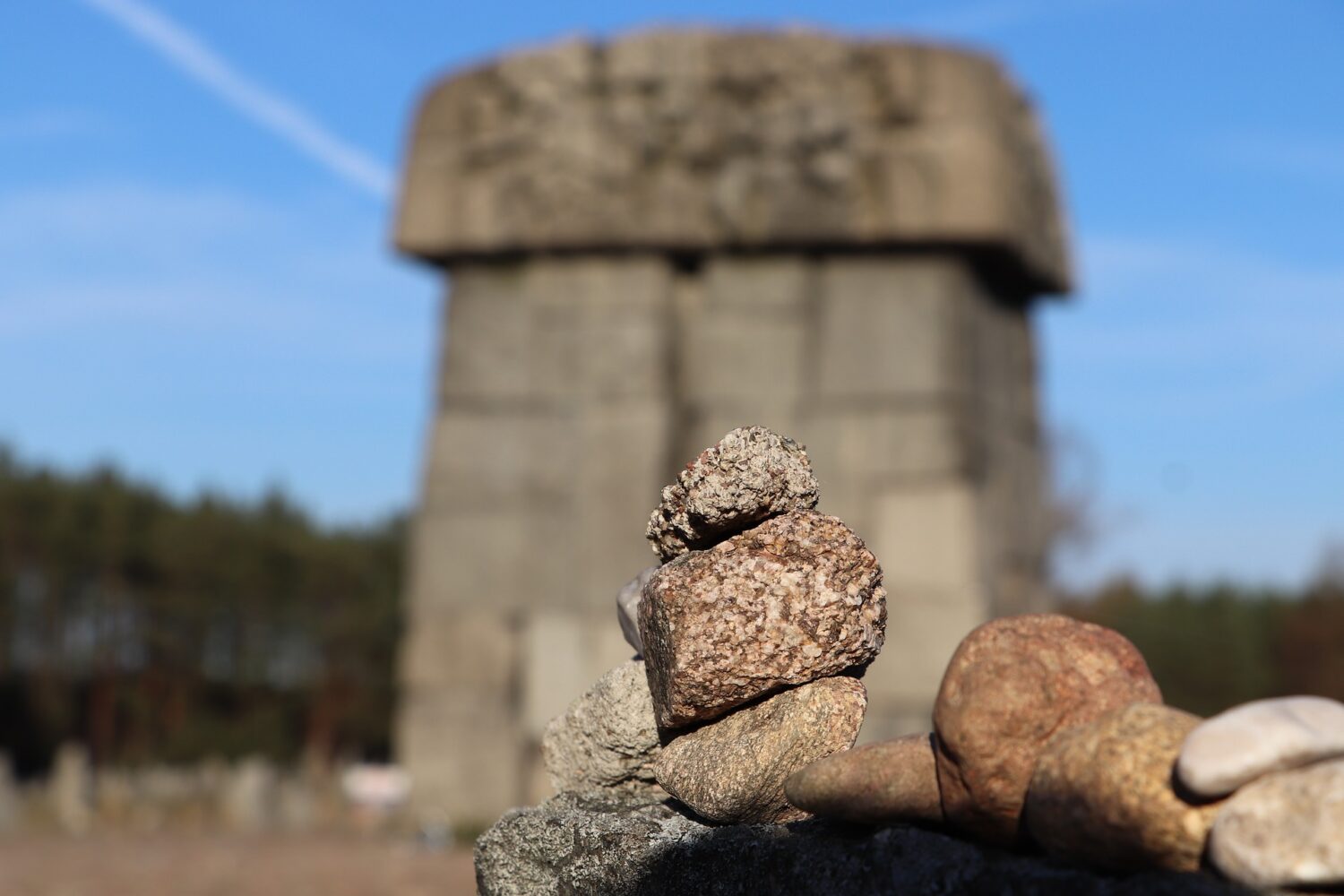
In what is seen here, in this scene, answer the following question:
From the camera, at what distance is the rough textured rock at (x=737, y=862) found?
8.79 ft

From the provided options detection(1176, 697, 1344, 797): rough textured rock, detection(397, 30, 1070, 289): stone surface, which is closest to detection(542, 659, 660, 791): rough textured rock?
detection(1176, 697, 1344, 797): rough textured rock

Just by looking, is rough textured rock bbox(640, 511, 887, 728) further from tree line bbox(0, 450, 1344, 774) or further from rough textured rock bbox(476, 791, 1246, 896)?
tree line bbox(0, 450, 1344, 774)

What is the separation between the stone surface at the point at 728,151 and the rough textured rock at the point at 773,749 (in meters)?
5.59

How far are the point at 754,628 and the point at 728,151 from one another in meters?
6.03

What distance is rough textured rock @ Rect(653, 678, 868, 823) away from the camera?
3367 millimetres

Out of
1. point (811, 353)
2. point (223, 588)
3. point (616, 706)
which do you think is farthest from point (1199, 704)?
point (616, 706)

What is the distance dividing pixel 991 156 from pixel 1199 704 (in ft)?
56.7

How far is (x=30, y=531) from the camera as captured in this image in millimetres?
22984

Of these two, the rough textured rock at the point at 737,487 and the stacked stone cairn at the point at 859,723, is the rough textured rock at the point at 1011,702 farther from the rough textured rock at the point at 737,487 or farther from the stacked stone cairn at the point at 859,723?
the rough textured rock at the point at 737,487

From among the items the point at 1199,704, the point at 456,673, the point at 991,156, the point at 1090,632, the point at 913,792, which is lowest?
the point at 1199,704

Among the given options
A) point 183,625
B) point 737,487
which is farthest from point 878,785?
point 183,625

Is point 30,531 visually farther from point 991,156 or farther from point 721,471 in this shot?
point 721,471

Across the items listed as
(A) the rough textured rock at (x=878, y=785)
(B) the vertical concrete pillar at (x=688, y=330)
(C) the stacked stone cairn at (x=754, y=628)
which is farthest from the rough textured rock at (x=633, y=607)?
(B) the vertical concrete pillar at (x=688, y=330)

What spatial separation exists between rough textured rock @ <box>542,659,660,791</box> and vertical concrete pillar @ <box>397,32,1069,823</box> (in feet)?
15.2
